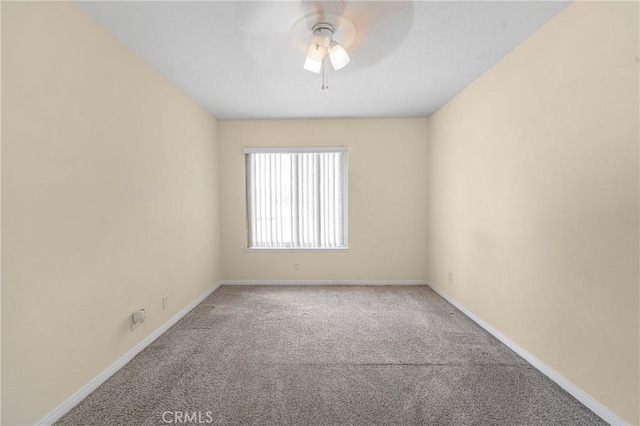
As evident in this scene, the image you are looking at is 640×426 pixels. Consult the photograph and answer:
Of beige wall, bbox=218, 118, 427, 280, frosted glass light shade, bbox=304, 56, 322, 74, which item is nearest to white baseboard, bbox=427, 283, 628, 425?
beige wall, bbox=218, 118, 427, 280

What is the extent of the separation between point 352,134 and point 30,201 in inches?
133

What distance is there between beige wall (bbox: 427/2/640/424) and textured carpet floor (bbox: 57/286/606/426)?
30cm

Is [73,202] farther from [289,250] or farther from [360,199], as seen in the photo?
[360,199]

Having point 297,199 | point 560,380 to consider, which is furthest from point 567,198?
point 297,199

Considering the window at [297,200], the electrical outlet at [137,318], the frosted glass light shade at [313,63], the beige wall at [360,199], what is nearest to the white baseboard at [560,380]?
the beige wall at [360,199]

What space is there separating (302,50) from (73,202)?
191cm

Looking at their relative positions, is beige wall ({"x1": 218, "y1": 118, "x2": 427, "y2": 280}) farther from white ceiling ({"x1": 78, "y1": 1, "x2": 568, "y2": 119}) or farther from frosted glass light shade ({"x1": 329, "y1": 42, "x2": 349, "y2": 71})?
frosted glass light shade ({"x1": 329, "y1": 42, "x2": 349, "y2": 71})

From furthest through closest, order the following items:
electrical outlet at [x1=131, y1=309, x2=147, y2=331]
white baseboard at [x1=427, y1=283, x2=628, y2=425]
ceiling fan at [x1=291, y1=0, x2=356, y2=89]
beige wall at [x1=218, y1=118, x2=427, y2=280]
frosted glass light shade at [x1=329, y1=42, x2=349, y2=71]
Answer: beige wall at [x1=218, y1=118, x2=427, y2=280], electrical outlet at [x1=131, y1=309, x2=147, y2=331], frosted glass light shade at [x1=329, y1=42, x2=349, y2=71], ceiling fan at [x1=291, y1=0, x2=356, y2=89], white baseboard at [x1=427, y1=283, x2=628, y2=425]

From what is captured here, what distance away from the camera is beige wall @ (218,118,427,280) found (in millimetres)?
3844

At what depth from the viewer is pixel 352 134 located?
3854 mm

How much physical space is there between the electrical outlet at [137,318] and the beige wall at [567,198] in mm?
3046

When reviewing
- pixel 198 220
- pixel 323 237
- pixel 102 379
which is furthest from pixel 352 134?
pixel 102 379

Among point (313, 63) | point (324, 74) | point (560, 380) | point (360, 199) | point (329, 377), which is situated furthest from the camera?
point (360, 199)

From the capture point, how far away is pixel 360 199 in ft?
12.8
